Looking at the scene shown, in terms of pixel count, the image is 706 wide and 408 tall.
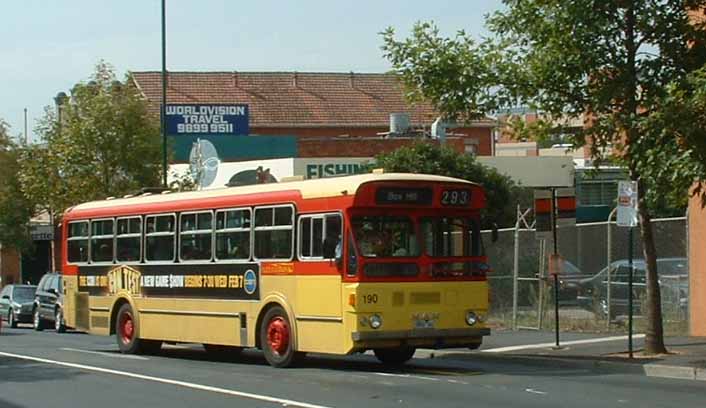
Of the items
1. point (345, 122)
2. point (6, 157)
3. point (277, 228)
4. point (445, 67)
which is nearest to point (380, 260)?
point (277, 228)

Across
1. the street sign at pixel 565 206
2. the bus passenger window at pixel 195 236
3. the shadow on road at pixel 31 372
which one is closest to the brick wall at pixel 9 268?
the shadow on road at pixel 31 372

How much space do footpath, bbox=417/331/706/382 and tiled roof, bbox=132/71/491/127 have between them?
42.7m

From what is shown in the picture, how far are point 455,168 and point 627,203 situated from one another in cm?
2293

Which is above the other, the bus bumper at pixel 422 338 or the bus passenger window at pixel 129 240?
the bus passenger window at pixel 129 240

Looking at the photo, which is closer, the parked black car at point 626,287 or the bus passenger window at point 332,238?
the bus passenger window at point 332,238

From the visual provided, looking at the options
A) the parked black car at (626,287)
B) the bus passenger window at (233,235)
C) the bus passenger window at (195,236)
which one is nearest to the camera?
the bus passenger window at (233,235)

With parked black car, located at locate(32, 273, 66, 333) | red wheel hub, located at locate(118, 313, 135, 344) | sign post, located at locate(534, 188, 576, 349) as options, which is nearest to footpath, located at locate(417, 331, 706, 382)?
sign post, located at locate(534, 188, 576, 349)

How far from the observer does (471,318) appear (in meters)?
19.2

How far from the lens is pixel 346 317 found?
1825cm

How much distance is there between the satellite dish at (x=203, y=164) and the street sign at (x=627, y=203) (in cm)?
2245

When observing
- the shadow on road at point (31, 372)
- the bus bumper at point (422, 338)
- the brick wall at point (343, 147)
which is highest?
the brick wall at point (343, 147)

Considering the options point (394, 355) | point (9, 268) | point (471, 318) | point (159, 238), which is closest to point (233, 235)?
point (159, 238)

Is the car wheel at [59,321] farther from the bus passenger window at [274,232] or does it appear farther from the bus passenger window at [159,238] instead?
the bus passenger window at [274,232]

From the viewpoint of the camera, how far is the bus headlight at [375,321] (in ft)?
59.6
